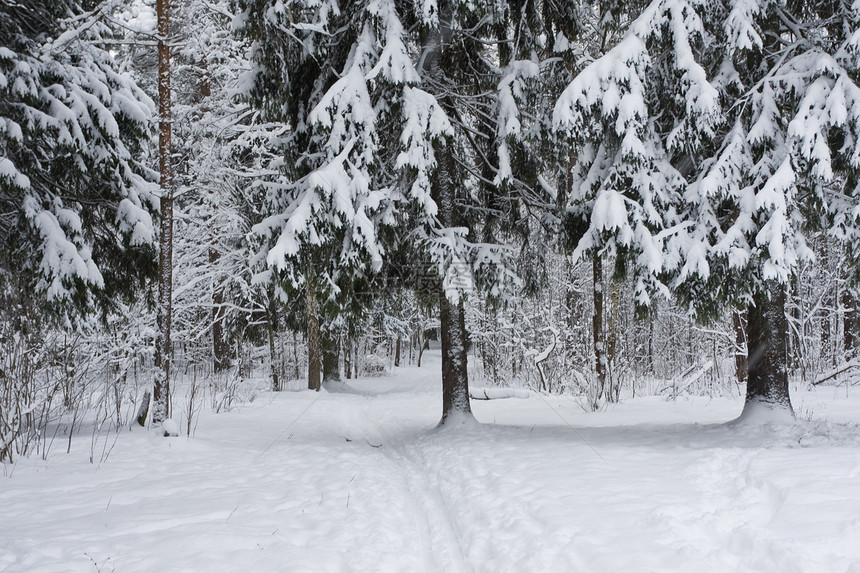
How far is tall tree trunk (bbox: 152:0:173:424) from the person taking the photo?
786cm

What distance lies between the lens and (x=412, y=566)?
4.03 metres

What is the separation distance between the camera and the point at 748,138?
252 inches

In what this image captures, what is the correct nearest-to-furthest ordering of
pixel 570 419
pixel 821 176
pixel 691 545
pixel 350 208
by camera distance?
pixel 691 545 → pixel 821 176 → pixel 350 208 → pixel 570 419

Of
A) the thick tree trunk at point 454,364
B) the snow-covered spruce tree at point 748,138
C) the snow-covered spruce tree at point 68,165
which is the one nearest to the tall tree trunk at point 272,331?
the snow-covered spruce tree at point 68,165

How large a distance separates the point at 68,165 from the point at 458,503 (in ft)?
26.7

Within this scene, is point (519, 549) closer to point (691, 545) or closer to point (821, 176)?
point (691, 545)

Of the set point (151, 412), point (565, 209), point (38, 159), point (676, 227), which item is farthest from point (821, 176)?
point (38, 159)

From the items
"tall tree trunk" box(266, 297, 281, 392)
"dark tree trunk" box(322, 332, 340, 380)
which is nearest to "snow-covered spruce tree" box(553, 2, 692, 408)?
"tall tree trunk" box(266, 297, 281, 392)

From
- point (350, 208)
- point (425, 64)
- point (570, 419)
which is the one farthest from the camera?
point (570, 419)

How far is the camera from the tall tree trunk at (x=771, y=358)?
290 inches

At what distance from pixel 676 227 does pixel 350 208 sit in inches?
174

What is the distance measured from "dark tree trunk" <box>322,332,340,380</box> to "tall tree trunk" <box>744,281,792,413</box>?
13221 millimetres

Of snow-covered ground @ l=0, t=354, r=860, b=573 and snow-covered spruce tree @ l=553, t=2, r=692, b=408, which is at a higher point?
snow-covered spruce tree @ l=553, t=2, r=692, b=408

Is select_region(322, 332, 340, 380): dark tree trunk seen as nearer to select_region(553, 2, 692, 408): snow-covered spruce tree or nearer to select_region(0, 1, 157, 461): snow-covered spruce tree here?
select_region(0, 1, 157, 461): snow-covered spruce tree
